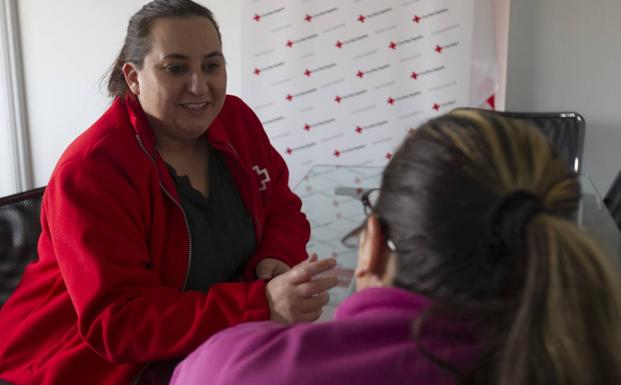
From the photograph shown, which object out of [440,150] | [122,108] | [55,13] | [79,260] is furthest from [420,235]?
[55,13]

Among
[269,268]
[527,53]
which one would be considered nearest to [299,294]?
[269,268]

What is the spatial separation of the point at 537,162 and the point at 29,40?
3021 mm

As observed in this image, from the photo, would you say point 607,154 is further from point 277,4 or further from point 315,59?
point 277,4

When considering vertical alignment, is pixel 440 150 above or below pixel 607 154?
above

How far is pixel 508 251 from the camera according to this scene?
2.18ft

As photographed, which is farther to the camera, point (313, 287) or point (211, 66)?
point (211, 66)

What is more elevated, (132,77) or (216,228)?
(132,77)

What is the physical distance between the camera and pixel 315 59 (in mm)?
2809

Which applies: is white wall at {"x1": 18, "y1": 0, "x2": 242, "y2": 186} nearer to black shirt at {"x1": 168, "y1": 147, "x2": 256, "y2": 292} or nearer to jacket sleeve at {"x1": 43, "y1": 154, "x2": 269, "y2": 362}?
black shirt at {"x1": 168, "y1": 147, "x2": 256, "y2": 292}

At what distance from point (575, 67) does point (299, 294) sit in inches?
77.1

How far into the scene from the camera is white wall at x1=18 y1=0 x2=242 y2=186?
3.03 m

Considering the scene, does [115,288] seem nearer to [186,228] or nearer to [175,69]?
[186,228]

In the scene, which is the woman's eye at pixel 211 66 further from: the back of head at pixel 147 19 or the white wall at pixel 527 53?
the white wall at pixel 527 53

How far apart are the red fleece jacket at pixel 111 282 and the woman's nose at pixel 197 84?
0.40 feet
